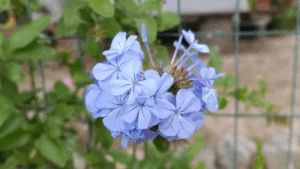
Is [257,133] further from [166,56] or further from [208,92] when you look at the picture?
[208,92]

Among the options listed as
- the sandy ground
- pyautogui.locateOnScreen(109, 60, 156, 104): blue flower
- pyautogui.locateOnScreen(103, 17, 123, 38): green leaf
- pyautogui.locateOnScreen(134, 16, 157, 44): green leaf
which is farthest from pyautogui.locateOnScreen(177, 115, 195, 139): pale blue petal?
the sandy ground

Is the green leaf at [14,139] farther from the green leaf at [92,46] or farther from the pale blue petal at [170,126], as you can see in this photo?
the pale blue petal at [170,126]

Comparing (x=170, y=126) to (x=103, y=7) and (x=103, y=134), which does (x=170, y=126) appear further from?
(x=103, y=134)

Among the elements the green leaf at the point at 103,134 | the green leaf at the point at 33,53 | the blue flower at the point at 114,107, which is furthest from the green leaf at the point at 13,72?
the blue flower at the point at 114,107

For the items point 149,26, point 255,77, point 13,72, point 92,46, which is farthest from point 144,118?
point 255,77

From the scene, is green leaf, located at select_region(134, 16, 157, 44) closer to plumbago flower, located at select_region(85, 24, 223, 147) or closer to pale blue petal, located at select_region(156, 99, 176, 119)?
plumbago flower, located at select_region(85, 24, 223, 147)

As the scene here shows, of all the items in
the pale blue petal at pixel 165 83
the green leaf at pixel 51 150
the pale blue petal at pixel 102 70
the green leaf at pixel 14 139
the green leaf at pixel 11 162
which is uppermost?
the pale blue petal at pixel 102 70
